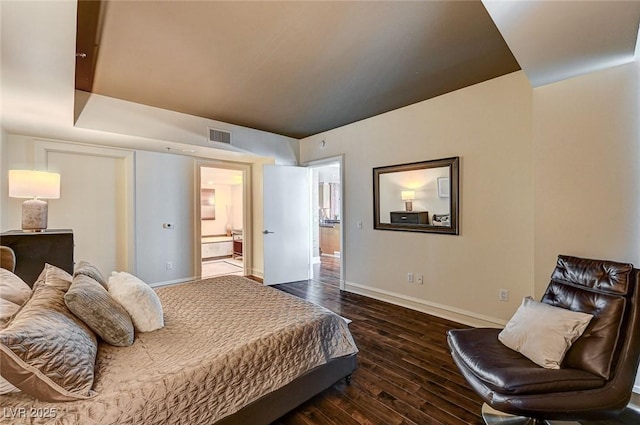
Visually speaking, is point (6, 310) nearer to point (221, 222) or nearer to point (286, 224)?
point (286, 224)

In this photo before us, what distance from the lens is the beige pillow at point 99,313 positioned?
144 cm

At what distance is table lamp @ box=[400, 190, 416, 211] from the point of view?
12.1 feet

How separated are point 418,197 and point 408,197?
0.45 feet

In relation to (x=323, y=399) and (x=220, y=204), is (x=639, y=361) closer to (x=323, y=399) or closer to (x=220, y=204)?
(x=323, y=399)

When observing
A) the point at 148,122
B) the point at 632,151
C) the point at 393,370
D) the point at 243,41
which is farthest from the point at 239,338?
the point at 148,122

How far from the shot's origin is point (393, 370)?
226cm

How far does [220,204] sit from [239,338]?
7.59 meters

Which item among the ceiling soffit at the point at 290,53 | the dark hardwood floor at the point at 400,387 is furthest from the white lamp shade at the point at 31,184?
the dark hardwood floor at the point at 400,387

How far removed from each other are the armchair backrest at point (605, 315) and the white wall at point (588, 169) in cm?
37

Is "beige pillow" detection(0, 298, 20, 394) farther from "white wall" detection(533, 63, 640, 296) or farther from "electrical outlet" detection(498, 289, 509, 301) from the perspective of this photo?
"electrical outlet" detection(498, 289, 509, 301)

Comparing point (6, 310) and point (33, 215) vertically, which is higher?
point (33, 215)

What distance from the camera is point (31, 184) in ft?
7.30

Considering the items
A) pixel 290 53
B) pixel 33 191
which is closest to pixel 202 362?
pixel 33 191

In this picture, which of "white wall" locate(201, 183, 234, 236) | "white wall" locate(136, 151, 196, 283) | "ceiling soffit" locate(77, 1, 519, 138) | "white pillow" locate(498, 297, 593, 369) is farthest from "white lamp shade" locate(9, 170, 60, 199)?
"white wall" locate(201, 183, 234, 236)
